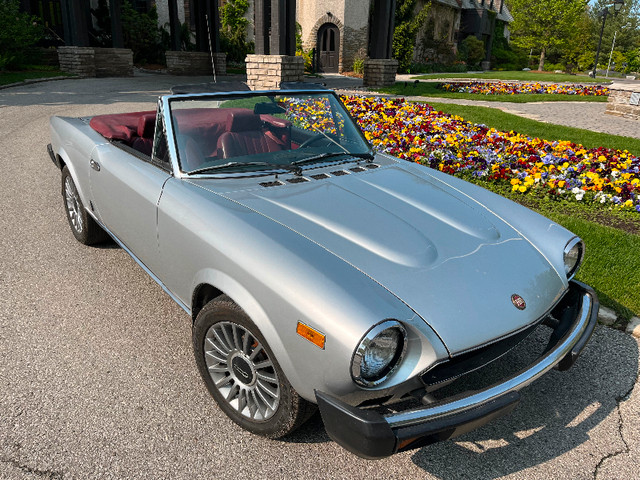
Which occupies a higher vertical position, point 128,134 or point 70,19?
point 70,19

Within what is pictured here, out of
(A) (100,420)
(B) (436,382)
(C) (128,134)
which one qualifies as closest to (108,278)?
(C) (128,134)

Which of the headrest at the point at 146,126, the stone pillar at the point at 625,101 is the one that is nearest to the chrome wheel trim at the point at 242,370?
the headrest at the point at 146,126

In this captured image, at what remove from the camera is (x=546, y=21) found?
45.2 meters

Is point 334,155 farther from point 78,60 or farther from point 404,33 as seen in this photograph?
point 404,33

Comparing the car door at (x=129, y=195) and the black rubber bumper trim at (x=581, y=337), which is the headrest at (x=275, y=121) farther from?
the black rubber bumper trim at (x=581, y=337)

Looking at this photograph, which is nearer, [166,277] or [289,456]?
[289,456]

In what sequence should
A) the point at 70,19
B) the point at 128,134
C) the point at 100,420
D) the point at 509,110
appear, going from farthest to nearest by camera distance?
the point at 70,19, the point at 509,110, the point at 128,134, the point at 100,420

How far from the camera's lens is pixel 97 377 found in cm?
272

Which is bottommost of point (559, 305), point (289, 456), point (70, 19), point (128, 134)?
point (289, 456)

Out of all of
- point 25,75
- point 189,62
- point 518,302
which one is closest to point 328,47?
point 189,62

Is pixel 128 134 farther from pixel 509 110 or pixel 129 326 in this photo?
pixel 509 110

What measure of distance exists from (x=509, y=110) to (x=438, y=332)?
12.6m

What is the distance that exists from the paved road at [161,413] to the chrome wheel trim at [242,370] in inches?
5.9

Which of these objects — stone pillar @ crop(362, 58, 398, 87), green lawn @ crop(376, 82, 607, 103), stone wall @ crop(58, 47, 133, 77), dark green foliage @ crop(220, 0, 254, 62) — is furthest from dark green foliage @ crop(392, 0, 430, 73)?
stone wall @ crop(58, 47, 133, 77)
